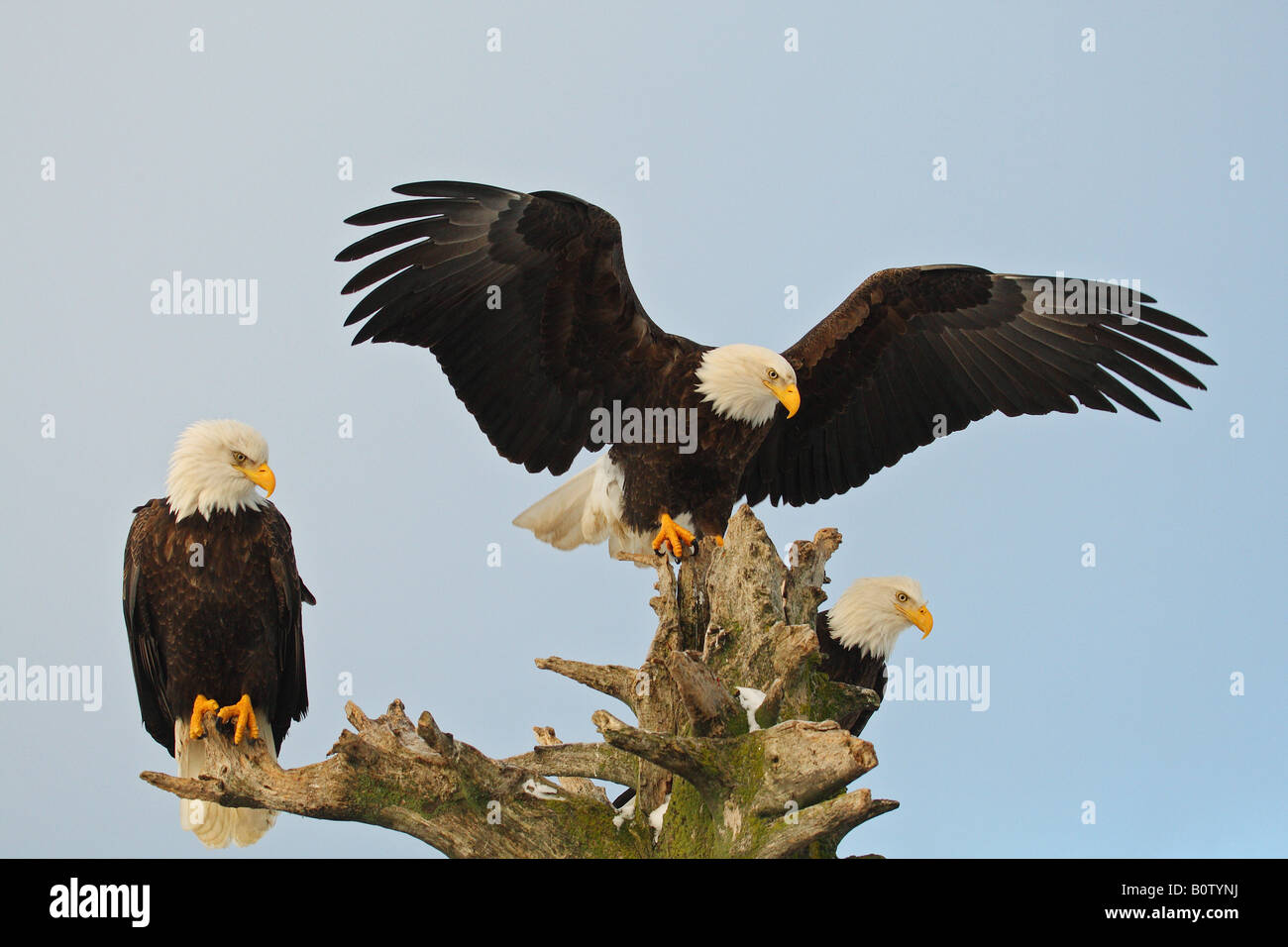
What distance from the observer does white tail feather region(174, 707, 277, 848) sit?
19.1ft

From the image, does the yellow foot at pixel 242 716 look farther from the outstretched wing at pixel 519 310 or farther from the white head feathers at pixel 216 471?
the outstretched wing at pixel 519 310

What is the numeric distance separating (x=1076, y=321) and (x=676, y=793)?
13.4 feet

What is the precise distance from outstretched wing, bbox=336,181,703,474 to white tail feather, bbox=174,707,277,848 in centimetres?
218

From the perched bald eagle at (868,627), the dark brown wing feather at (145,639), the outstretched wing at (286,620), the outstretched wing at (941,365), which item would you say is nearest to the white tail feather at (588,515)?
the outstretched wing at (941,365)

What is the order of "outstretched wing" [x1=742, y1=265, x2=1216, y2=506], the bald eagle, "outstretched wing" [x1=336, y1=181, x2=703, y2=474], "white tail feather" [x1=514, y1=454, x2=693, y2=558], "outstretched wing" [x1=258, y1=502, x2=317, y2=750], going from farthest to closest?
"outstretched wing" [x1=742, y1=265, x2=1216, y2=506], "white tail feather" [x1=514, y1=454, x2=693, y2=558], the bald eagle, "outstretched wing" [x1=336, y1=181, x2=703, y2=474], "outstretched wing" [x1=258, y1=502, x2=317, y2=750]

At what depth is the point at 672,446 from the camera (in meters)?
6.82

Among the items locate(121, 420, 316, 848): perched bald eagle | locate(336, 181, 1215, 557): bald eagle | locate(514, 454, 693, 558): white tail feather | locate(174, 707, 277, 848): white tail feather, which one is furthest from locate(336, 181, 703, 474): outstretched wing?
locate(174, 707, 277, 848): white tail feather

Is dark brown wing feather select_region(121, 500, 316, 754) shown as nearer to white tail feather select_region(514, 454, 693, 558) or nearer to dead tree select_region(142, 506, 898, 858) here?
dead tree select_region(142, 506, 898, 858)

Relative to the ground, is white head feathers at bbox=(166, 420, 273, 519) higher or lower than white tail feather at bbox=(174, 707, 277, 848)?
higher

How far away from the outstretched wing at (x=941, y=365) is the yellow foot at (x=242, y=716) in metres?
3.48

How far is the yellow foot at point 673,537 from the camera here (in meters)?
6.82

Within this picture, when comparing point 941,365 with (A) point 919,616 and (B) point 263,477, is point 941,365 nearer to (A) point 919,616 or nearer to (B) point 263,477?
(A) point 919,616

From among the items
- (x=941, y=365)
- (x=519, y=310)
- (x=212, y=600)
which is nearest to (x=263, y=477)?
(x=212, y=600)

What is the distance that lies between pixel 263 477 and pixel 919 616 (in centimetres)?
401
